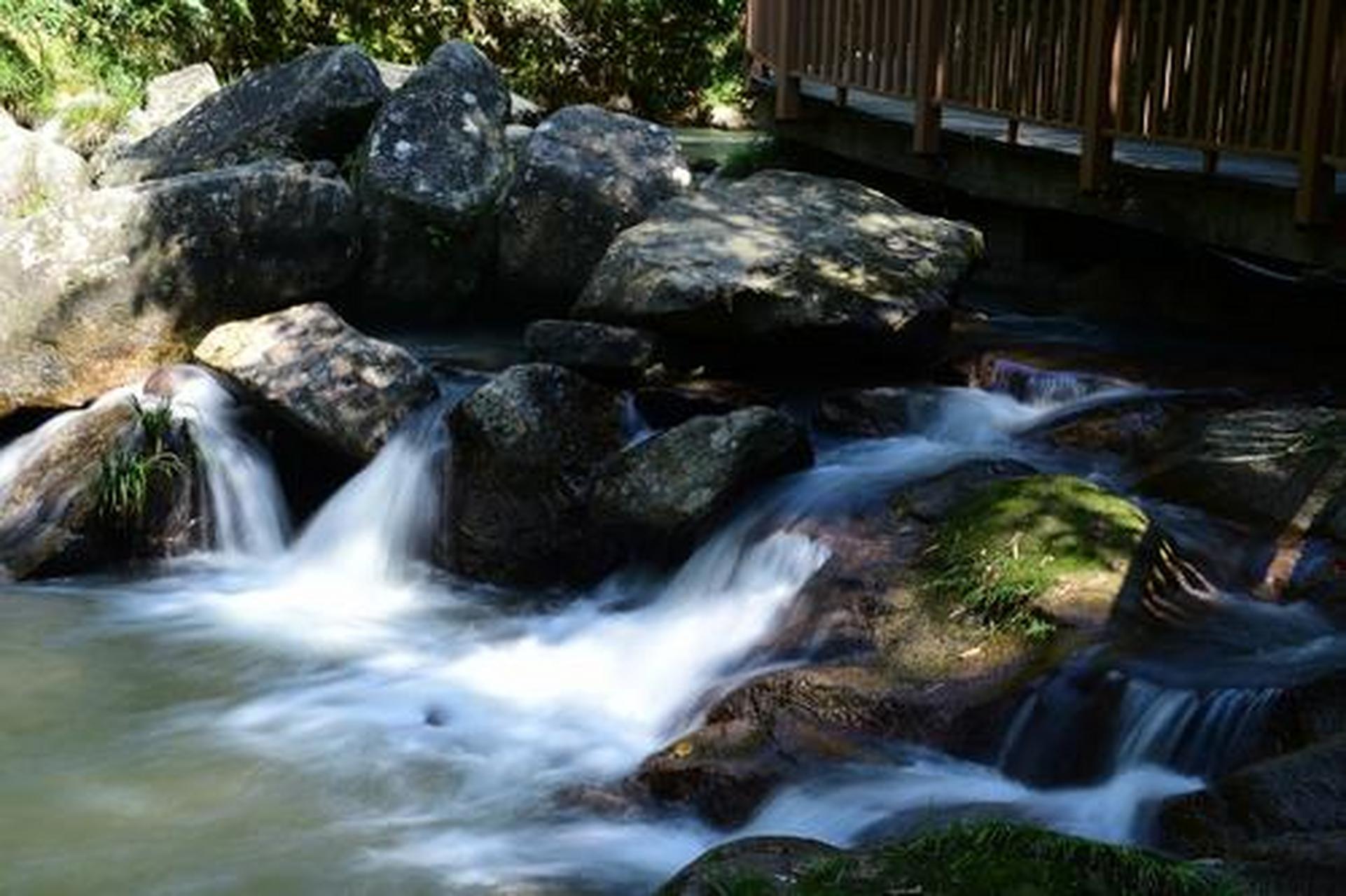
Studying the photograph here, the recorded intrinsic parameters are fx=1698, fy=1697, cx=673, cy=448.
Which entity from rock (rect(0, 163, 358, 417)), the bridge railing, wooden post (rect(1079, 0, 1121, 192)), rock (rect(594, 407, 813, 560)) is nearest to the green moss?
rock (rect(594, 407, 813, 560))

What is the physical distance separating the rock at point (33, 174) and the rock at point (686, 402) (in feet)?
17.3

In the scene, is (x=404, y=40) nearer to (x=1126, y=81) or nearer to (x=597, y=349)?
(x=597, y=349)

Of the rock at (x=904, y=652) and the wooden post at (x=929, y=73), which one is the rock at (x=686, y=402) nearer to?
the rock at (x=904, y=652)

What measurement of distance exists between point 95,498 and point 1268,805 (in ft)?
20.3

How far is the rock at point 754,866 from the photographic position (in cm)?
411

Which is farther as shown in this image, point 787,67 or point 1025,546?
point 787,67

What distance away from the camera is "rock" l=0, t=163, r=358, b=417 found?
954cm

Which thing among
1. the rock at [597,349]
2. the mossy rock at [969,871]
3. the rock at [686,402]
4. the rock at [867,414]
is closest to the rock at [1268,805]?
the mossy rock at [969,871]

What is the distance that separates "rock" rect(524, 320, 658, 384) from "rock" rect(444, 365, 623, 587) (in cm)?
29

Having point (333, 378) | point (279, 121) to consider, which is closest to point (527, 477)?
point (333, 378)

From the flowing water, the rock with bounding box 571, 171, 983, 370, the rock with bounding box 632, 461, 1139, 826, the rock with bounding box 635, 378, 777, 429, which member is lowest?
the flowing water

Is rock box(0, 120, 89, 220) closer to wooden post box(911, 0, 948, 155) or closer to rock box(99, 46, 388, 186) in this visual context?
rock box(99, 46, 388, 186)

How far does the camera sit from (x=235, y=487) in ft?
29.9

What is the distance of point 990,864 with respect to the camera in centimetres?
398
